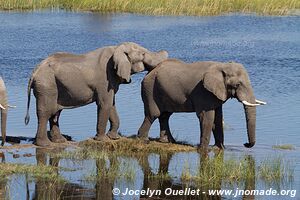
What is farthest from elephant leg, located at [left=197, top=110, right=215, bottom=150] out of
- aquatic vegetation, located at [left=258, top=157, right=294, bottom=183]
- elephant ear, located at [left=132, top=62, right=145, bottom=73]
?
aquatic vegetation, located at [left=258, top=157, right=294, bottom=183]

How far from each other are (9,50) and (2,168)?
1590 cm

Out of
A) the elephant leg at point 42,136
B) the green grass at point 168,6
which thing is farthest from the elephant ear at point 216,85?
the green grass at point 168,6

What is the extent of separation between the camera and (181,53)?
29406mm

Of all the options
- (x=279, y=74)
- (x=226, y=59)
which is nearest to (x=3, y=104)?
(x=279, y=74)

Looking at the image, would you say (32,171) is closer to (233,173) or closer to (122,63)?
(233,173)

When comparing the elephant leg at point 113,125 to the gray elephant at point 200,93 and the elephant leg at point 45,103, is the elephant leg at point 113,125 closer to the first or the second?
the gray elephant at point 200,93

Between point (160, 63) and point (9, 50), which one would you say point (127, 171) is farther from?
point (9, 50)

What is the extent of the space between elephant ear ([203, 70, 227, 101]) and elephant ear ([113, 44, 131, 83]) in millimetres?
1208

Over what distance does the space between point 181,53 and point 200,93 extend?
1312 centimetres

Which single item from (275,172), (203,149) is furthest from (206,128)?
(275,172)

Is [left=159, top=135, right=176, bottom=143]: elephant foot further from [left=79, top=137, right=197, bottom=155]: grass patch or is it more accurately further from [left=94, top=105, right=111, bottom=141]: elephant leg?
[left=94, top=105, right=111, bottom=141]: elephant leg

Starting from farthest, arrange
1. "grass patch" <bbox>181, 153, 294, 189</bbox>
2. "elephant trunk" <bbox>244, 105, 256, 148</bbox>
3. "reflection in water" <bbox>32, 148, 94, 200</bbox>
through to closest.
Result: "elephant trunk" <bbox>244, 105, 256, 148</bbox>, "grass patch" <bbox>181, 153, 294, 189</bbox>, "reflection in water" <bbox>32, 148, 94, 200</bbox>

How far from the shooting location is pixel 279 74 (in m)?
25.9

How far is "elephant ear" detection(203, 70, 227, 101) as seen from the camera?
52.6 ft
